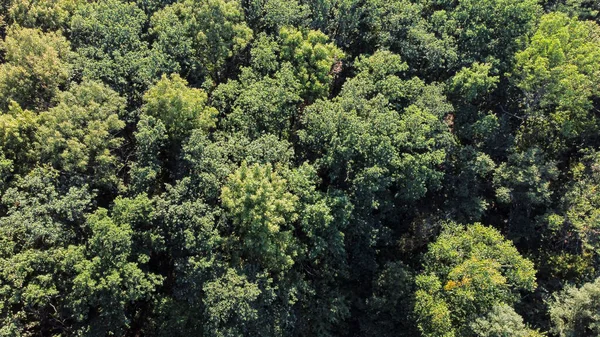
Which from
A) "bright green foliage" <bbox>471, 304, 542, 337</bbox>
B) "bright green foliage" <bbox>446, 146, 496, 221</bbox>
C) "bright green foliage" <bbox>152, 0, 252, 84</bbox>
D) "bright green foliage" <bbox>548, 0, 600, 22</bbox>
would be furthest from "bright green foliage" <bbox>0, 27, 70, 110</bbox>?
"bright green foliage" <bbox>548, 0, 600, 22</bbox>

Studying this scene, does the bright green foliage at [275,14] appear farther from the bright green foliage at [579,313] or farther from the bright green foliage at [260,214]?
the bright green foliage at [579,313]

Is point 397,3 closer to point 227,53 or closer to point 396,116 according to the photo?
point 396,116

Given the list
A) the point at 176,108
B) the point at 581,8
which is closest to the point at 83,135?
the point at 176,108

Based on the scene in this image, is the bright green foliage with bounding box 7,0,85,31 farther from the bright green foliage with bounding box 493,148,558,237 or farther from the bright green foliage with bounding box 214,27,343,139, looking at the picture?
the bright green foliage with bounding box 493,148,558,237

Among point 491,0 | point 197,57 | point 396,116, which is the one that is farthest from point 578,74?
point 197,57

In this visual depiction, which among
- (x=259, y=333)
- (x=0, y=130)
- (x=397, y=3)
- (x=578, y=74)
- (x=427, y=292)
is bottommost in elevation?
(x=259, y=333)

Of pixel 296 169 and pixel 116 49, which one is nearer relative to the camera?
pixel 296 169

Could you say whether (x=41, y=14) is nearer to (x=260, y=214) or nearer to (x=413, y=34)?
(x=260, y=214)
